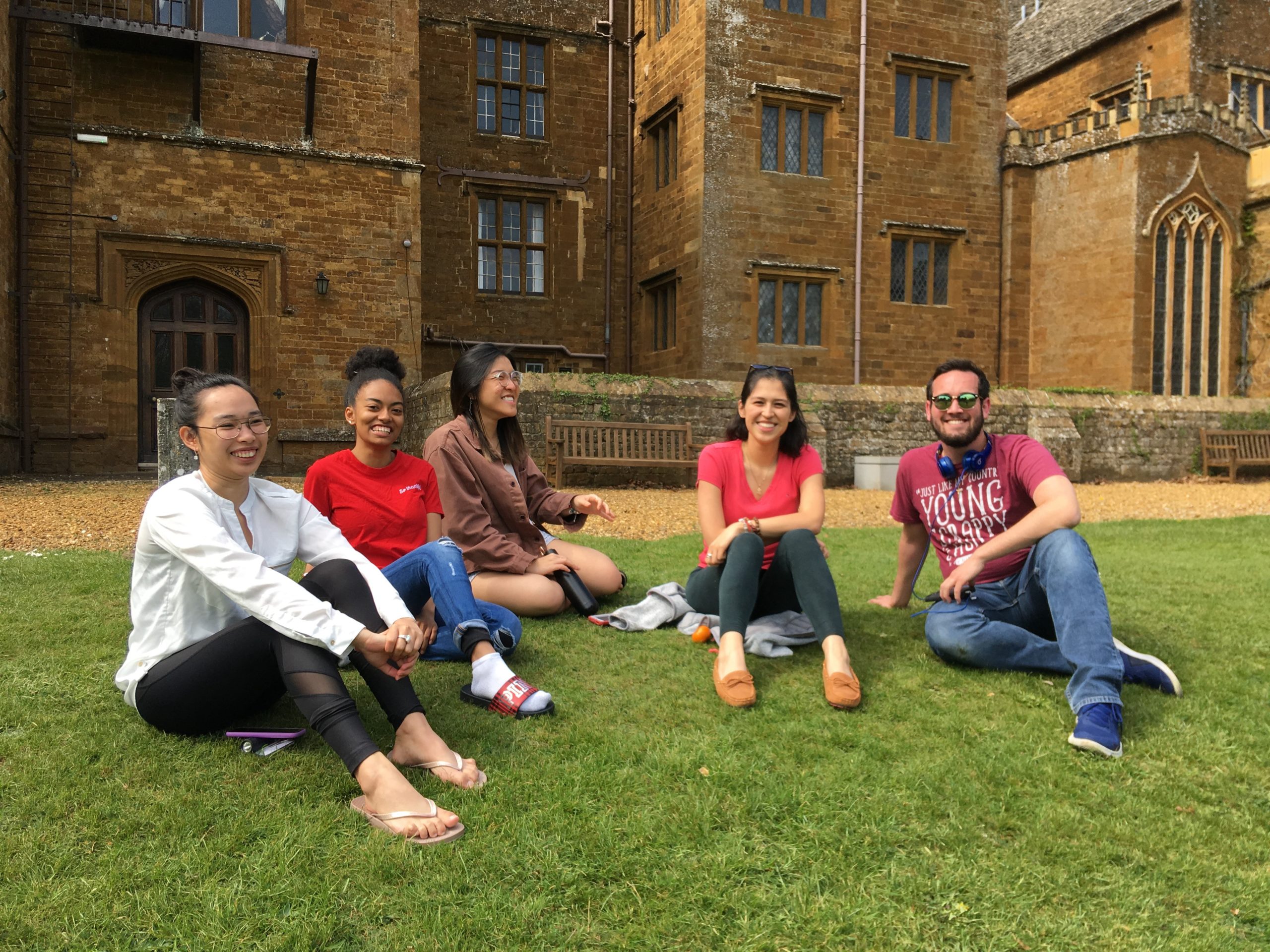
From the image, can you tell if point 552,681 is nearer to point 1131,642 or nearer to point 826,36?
point 1131,642

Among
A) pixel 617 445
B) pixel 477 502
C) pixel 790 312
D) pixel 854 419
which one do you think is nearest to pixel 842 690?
pixel 477 502

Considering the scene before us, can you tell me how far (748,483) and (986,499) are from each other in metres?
1.03

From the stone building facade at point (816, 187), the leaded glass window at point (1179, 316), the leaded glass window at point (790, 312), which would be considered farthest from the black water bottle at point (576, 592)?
the leaded glass window at point (1179, 316)

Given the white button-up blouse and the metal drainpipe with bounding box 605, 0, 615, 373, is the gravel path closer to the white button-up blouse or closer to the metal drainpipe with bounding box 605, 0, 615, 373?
the white button-up blouse

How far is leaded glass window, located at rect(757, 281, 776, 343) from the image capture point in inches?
712

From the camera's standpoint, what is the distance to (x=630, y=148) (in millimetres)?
19953

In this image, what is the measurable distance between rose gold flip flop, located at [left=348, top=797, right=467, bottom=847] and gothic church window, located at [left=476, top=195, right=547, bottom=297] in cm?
1747

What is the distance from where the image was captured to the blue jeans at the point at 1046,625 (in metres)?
3.04

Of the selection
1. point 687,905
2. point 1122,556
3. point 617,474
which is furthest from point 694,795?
point 617,474

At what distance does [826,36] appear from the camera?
18.2m

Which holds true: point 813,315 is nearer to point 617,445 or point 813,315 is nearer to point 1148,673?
point 617,445

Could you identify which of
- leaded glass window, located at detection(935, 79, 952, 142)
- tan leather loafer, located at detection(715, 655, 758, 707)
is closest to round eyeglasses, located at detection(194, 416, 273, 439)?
tan leather loafer, located at detection(715, 655, 758, 707)

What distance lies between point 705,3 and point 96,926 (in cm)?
1836

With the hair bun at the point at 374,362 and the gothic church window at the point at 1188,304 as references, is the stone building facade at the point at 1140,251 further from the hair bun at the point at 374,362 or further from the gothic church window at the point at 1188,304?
the hair bun at the point at 374,362
